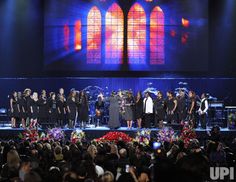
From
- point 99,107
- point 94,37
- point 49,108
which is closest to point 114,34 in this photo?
point 94,37

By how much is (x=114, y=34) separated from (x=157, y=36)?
2363 millimetres

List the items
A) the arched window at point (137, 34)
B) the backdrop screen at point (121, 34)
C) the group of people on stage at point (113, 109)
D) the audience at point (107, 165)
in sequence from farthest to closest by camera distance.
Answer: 1. the arched window at point (137, 34)
2. the backdrop screen at point (121, 34)
3. the group of people on stage at point (113, 109)
4. the audience at point (107, 165)

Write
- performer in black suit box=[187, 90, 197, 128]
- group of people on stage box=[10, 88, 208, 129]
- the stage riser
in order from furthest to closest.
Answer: group of people on stage box=[10, 88, 208, 129] → performer in black suit box=[187, 90, 197, 128] → the stage riser

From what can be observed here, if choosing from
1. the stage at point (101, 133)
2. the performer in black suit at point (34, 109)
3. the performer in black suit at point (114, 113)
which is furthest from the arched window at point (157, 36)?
the performer in black suit at point (34, 109)

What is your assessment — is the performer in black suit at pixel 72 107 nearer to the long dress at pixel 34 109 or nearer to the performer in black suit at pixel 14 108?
the long dress at pixel 34 109

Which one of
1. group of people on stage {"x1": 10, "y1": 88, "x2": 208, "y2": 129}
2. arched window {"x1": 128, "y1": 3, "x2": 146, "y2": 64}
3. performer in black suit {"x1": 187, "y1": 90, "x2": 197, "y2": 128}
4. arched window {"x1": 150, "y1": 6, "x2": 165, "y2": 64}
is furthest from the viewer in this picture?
arched window {"x1": 128, "y1": 3, "x2": 146, "y2": 64}

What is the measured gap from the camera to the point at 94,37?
29.5 meters

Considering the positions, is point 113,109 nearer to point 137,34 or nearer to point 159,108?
point 159,108

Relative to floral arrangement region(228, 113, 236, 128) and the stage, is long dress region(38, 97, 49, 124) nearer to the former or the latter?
the stage

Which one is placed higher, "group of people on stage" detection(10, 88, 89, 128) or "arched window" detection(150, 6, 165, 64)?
"arched window" detection(150, 6, 165, 64)

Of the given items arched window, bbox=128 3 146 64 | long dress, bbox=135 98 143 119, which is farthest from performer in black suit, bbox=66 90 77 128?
arched window, bbox=128 3 146 64

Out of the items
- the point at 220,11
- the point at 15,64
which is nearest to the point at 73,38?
the point at 15,64

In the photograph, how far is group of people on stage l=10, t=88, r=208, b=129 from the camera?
24516 mm

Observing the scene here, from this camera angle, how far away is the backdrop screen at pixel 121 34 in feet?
94.9
